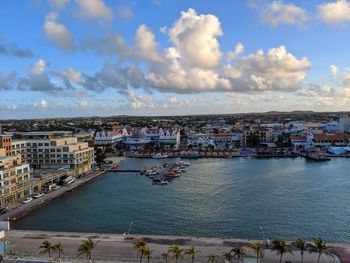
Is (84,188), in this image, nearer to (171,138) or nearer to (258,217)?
(258,217)

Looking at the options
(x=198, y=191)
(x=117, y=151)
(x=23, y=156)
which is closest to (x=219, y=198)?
(x=198, y=191)

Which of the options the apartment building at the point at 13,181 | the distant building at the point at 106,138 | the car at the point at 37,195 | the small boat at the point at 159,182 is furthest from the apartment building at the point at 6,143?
the distant building at the point at 106,138

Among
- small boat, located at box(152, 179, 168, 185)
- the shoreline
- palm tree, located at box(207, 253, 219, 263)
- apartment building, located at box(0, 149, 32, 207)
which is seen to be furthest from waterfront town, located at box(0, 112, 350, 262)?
small boat, located at box(152, 179, 168, 185)

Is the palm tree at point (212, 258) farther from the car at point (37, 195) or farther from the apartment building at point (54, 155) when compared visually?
the apartment building at point (54, 155)

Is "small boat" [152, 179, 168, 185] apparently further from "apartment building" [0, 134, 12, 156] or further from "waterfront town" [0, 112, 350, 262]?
"apartment building" [0, 134, 12, 156]

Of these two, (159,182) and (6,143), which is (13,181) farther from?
(159,182)

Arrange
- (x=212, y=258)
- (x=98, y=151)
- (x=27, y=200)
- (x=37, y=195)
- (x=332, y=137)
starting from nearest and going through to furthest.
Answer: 1. (x=212, y=258)
2. (x=27, y=200)
3. (x=37, y=195)
4. (x=98, y=151)
5. (x=332, y=137)

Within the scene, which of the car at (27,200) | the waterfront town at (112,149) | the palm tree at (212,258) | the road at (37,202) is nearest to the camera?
the palm tree at (212,258)

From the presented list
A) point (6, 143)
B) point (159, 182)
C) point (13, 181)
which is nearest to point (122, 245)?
point (13, 181)
